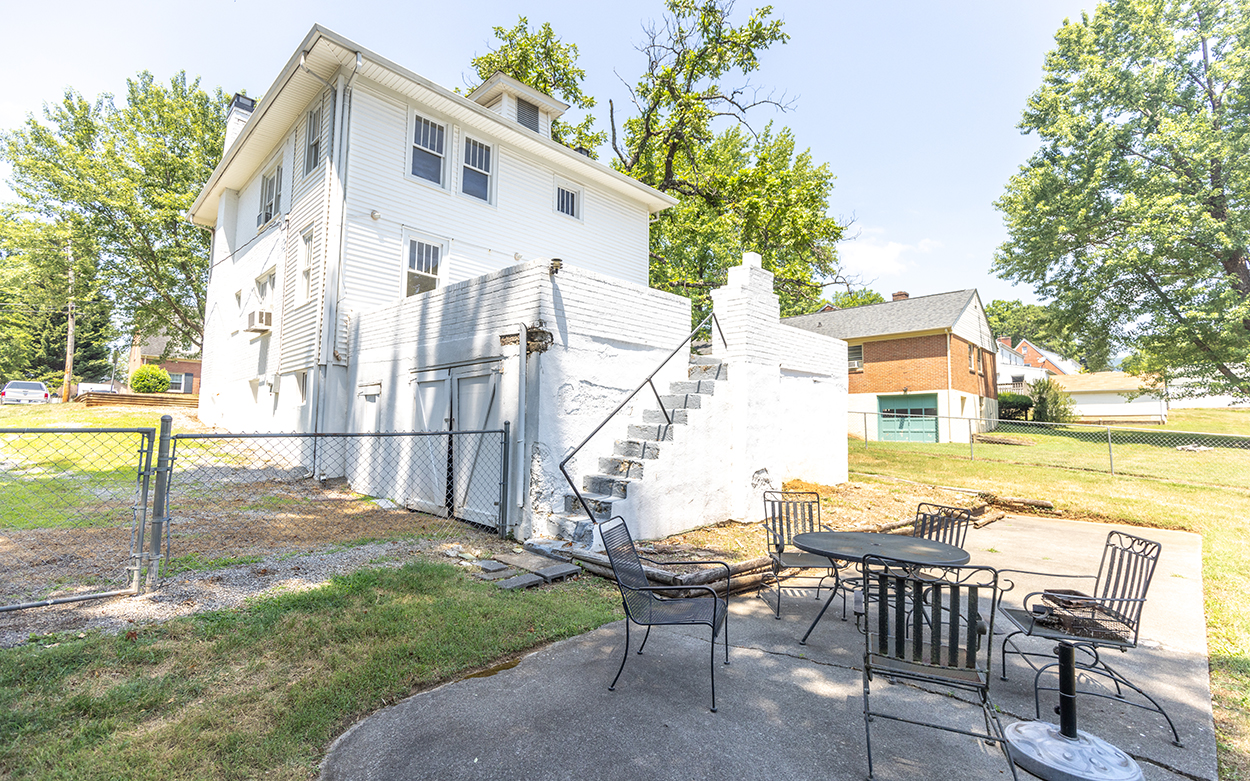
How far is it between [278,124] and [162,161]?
46.2 feet

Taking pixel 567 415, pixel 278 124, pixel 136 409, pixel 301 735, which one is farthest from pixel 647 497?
pixel 136 409

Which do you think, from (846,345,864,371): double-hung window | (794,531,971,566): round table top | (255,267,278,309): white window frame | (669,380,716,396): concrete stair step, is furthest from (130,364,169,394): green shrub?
(846,345,864,371): double-hung window

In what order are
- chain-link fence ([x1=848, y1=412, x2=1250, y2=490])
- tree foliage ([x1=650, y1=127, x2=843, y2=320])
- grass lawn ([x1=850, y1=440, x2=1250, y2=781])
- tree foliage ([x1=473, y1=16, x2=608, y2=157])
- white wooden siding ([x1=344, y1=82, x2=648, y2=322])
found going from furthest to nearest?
tree foliage ([x1=473, y1=16, x2=608, y2=157]) → tree foliage ([x1=650, y1=127, x2=843, y2=320]) → chain-link fence ([x1=848, y1=412, x2=1250, y2=490]) → white wooden siding ([x1=344, y1=82, x2=648, y2=322]) → grass lawn ([x1=850, y1=440, x2=1250, y2=781])

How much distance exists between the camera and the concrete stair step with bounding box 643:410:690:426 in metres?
7.28

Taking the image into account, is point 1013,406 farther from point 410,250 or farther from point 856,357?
point 410,250

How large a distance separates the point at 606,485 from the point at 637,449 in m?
0.76

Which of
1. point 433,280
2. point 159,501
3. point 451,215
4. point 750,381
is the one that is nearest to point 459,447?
point 159,501

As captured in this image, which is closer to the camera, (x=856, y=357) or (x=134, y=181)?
(x=134, y=181)

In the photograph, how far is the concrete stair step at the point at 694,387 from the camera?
7.62 m

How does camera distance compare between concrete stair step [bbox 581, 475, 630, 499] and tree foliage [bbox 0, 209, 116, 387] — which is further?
tree foliage [bbox 0, 209, 116, 387]

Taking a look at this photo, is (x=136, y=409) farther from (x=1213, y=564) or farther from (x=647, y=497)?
(x=1213, y=564)

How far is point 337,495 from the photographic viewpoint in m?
9.50

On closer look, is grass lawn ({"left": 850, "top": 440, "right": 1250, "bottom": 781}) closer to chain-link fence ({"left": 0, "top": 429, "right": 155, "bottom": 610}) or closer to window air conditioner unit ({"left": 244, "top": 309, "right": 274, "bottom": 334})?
chain-link fence ({"left": 0, "top": 429, "right": 155, "bottom": 610})

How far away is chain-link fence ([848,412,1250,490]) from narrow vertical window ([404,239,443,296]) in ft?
43.4
